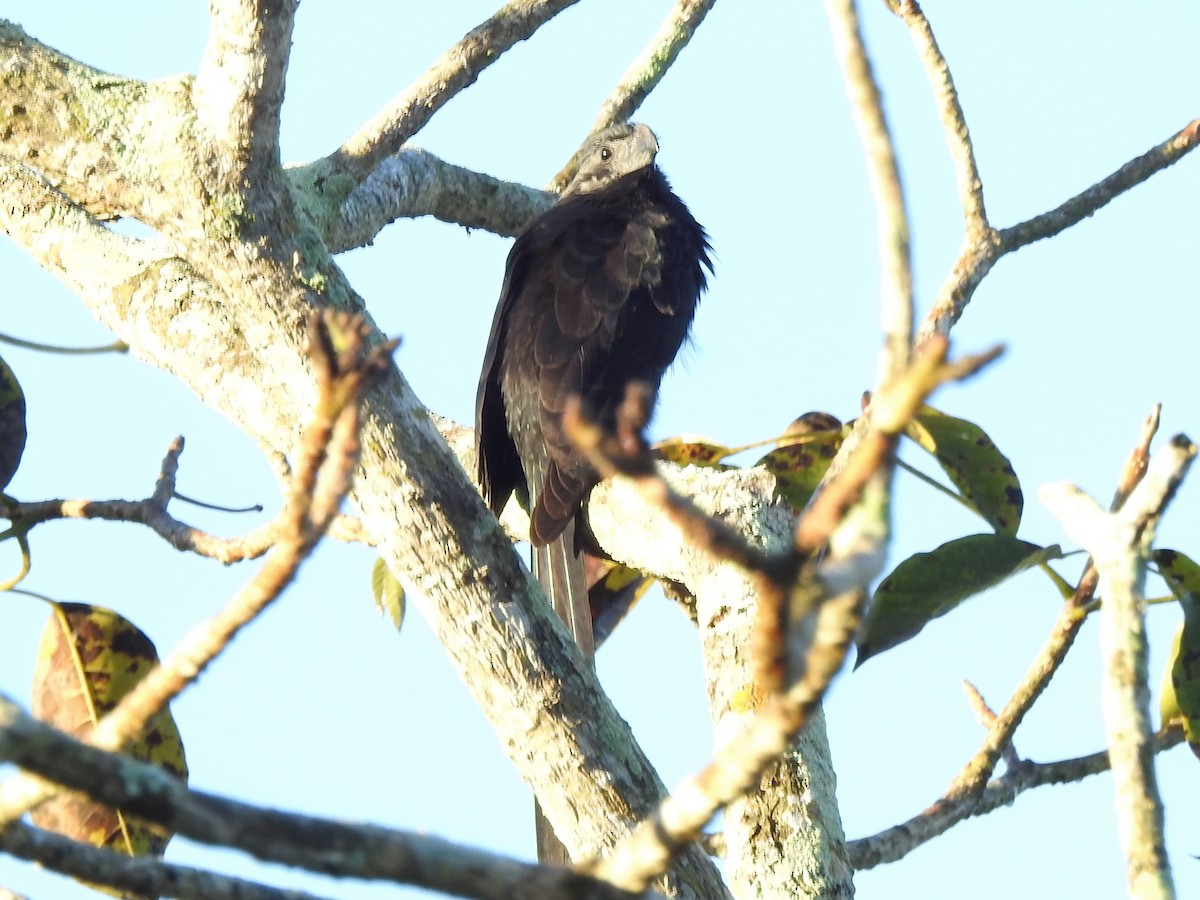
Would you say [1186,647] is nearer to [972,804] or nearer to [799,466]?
[972,804]

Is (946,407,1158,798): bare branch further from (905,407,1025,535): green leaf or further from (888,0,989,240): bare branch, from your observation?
(888,0,989,240): bare branch

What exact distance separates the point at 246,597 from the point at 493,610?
40.4 inches

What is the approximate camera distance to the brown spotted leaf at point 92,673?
187 cm

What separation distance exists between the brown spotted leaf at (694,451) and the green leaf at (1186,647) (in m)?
1.00

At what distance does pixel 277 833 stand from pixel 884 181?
57 centimetres

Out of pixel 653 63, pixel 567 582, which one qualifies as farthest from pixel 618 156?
pixel 567 582

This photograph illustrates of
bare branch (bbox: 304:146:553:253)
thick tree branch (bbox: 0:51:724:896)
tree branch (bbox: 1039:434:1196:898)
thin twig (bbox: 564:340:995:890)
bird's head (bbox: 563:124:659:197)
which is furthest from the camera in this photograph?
bird's head (bbox: 563:124:659:197)

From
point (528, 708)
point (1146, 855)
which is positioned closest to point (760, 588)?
point (1146, 855)

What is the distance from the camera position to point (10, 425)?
2363 mm

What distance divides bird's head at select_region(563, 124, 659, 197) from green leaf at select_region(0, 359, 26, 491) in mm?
2312

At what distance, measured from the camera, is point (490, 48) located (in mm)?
2787

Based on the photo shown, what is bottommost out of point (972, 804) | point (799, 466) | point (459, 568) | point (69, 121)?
point (972, 804)

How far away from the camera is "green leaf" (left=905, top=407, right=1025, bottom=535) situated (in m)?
2.37

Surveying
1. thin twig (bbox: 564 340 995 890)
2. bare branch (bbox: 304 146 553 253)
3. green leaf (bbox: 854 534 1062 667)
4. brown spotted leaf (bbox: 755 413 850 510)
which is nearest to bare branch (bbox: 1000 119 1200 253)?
brown spotted leaf (bbox: 755 413 850 510)
